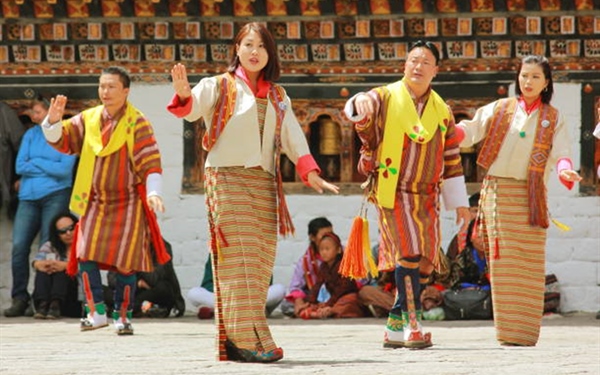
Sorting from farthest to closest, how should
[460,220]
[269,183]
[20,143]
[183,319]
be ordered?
[20,143] < [183,319] < [460,220] < [269,183]

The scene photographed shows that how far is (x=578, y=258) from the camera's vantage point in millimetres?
13266

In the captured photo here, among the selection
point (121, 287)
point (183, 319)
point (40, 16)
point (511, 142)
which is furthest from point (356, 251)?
point (40, 16)

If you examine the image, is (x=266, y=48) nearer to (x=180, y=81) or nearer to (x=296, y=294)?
(x=180, y=81)

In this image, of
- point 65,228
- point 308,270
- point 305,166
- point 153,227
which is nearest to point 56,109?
point 153,227

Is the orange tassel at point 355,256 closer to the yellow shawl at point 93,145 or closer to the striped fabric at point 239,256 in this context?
the striped fabric at point 239,256

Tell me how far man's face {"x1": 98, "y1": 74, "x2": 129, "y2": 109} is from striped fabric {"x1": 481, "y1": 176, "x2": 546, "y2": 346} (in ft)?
8.42

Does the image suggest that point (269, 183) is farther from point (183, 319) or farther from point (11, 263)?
point (11, 263)

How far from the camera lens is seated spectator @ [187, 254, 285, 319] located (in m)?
12.8

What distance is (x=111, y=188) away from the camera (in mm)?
10312

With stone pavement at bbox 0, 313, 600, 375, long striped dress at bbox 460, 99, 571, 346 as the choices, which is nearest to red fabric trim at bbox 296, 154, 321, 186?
stone pavement at bbox 0, 313, 600, 375

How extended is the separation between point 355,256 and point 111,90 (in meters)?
2.36

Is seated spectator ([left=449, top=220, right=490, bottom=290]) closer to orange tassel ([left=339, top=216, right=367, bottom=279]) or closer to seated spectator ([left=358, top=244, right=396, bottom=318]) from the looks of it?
seated spectator ([left=358, top=244, right=396, bottom=318])

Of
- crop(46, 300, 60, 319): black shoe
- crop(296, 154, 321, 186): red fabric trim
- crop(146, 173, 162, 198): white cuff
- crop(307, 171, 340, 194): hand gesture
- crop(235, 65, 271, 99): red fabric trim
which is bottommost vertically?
crop(46, 300, 60, 319): black shoe

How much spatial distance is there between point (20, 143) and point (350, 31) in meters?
2.88
